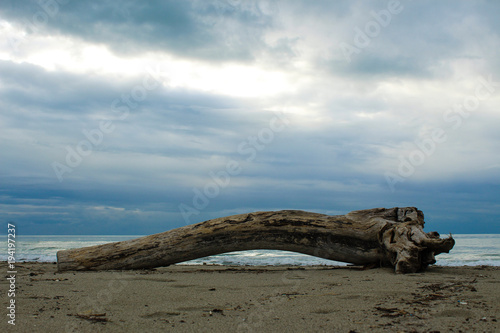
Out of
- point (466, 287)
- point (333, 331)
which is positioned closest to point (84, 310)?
point (333, 331)

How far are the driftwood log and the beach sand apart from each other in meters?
1.32

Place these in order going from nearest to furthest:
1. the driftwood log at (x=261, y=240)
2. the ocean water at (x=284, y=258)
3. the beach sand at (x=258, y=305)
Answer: the beach sand at (x=258, y=305)
the driftwood log at (x=261, y=240)
the ocean water at (x=284, y=258)

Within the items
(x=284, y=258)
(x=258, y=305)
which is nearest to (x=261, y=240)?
(x=258, y=305)

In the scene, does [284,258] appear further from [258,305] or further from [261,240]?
[258,305]

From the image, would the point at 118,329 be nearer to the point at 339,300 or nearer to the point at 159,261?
the point at 339,300

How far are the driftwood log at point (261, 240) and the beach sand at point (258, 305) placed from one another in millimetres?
1321

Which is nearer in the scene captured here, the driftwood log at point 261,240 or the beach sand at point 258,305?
the beach sand at point 258,305

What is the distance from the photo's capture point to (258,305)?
3.74 m

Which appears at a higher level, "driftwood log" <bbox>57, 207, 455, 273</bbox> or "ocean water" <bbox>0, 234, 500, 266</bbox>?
"driftwood log" <bbox>57, 207, 455, 273</bbox>

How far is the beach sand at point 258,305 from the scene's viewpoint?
9.68ft

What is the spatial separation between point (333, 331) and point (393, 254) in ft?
12.9

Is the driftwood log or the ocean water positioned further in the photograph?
the ocean water

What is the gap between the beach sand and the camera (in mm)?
2951

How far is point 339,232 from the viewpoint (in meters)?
6.80
